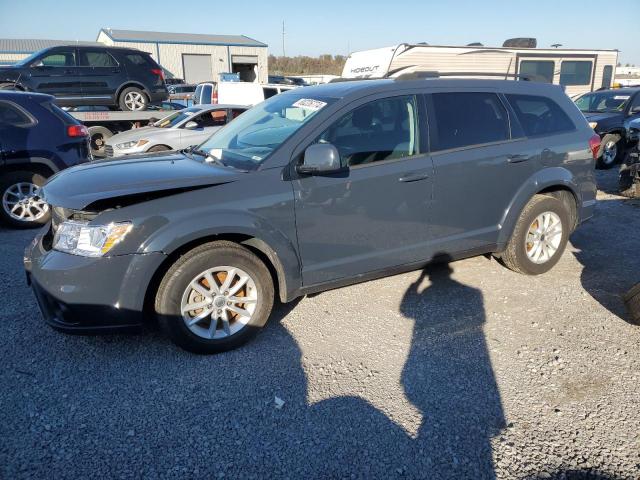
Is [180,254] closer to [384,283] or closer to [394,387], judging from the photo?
[394,387]

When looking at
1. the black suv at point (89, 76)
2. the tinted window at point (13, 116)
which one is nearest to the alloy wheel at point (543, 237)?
the tinted window at point (13, 116)

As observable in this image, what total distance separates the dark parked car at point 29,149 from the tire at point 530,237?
5.68 metres

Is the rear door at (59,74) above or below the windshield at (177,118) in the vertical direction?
above

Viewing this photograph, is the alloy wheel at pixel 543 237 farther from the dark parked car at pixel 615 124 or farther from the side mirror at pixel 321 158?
the dark parked car at pixel 615 124

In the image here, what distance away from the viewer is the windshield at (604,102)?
37.2ft

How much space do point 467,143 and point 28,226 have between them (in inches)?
224

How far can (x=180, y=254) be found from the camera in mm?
3189

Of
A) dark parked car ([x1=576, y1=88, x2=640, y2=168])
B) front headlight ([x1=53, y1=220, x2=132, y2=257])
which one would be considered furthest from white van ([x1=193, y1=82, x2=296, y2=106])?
front headlight ([x1=53, y1=220, x2=132, y2=257])

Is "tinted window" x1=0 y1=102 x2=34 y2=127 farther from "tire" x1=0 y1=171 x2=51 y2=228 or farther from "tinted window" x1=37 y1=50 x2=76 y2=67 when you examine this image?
"tinted window" x1=37 y1=50 x2=76 y2=67

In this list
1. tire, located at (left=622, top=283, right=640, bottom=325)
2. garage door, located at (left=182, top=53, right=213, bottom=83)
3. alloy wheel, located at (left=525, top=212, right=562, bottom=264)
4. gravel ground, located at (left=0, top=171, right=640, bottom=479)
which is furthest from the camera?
garage door, located at (left=182, top=53, right=213, bottom=83)

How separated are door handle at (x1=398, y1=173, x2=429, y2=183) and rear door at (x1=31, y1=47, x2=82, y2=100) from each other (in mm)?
11251

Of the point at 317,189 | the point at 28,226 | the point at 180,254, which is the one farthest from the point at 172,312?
the point at 28,226

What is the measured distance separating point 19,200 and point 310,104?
468cm

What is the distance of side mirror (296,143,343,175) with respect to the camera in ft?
10.7
